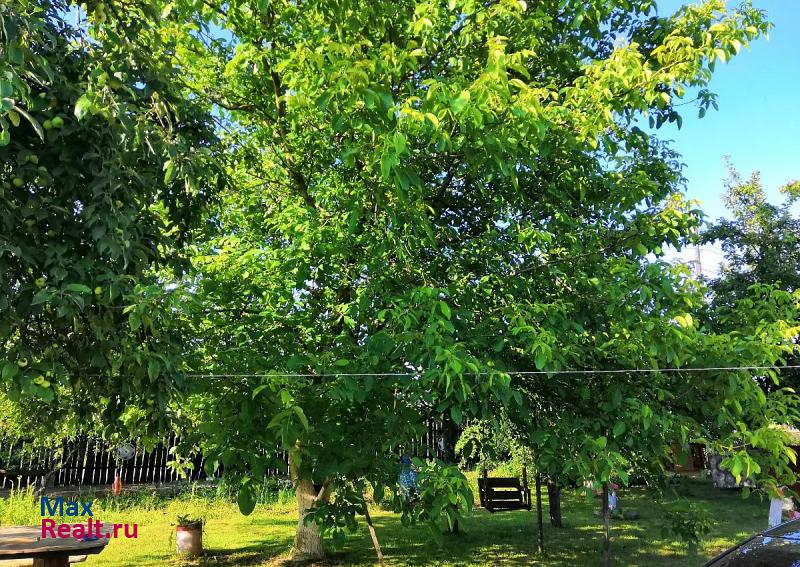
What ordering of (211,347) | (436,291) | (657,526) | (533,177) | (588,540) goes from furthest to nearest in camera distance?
(657,526) < (588,540) < (533,177) < (211,347) < (436,291)

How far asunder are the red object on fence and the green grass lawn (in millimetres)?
628

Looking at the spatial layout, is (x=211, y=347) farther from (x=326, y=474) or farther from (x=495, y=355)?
(x=495, y=355)

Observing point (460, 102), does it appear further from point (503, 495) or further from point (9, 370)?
point (503, 495)

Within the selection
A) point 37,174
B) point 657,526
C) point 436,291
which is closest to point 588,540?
point 657,526

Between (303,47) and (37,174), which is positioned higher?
(303,47)

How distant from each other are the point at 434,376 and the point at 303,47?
7.82ft

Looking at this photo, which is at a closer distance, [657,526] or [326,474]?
[326,474]

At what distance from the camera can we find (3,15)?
7.00 ft

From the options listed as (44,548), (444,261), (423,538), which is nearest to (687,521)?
(444,261)

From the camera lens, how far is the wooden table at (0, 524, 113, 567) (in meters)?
4.54

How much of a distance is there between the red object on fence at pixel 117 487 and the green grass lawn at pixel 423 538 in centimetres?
63

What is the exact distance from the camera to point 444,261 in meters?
4.64

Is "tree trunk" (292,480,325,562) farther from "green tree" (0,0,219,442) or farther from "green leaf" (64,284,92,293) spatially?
"green leaf" (64,284,92,293)

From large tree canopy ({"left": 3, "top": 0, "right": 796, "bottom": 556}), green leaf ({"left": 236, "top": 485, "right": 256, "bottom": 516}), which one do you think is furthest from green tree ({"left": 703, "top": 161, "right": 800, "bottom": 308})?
green leaf ({"left": 236, "top": 485, "right": 256, "bottom": 516})
